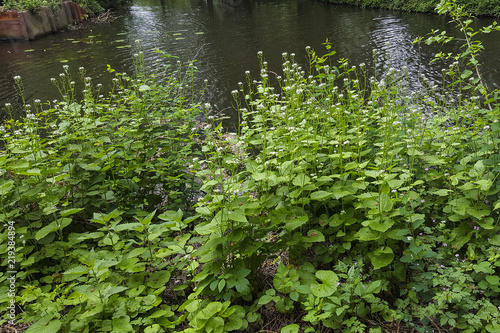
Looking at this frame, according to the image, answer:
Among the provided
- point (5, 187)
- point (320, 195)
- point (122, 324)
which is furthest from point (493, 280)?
point (5, 187)

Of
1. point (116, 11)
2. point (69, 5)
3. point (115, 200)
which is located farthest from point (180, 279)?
point (116, 11)

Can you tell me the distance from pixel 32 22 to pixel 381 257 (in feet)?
51.7

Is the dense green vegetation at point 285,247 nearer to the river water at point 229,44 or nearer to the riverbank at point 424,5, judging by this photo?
the river water at point 229,44

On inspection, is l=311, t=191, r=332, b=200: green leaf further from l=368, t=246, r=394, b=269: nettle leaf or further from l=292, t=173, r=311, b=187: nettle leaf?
l=368, t=246, r=394, b=269: nettle leaf

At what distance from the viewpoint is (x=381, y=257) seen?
206 centimetres

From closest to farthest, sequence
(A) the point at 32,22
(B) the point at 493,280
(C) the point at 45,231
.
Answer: (B) the point at 493,280
(C) the point at 45,231
(A) the point at 32,22

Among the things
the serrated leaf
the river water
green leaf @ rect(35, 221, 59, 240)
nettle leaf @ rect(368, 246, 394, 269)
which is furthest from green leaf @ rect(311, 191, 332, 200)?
the river water

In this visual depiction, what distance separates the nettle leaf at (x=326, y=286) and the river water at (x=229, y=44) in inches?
214

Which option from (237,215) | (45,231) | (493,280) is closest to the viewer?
(493,280)

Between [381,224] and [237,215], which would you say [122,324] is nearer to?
[237,215]

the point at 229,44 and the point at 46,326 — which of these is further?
the point at 229,44

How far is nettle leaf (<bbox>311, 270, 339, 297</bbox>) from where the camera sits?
1858mm

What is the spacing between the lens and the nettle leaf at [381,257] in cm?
200

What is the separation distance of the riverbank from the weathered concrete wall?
13.5m
